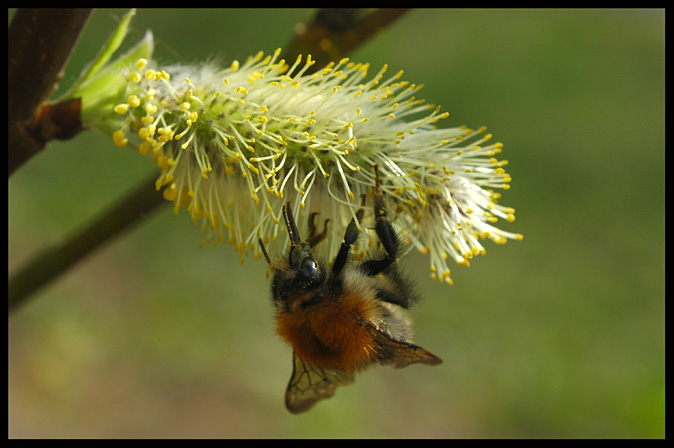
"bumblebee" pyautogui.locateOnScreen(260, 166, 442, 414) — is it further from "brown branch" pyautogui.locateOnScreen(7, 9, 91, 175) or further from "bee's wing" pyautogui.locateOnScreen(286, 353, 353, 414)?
"brown branch" pyautogui.locateOnScreen(7, 9, 91, 175)

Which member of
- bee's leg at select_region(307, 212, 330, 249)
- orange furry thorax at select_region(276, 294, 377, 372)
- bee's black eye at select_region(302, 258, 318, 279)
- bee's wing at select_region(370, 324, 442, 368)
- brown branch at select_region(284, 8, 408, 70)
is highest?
brown branch at select_region(284, 8, 408, 70)

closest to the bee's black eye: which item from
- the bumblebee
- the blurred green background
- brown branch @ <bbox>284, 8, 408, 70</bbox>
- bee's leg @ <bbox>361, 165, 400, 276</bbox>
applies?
the bumblebee

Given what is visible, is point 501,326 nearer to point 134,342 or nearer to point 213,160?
point 134,342

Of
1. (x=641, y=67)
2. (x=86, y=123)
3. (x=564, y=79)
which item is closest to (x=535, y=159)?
(x=564, y=79)

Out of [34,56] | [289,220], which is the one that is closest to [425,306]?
[289,220]

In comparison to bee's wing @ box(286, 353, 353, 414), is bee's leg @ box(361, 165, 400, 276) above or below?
above

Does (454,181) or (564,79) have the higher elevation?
(564,79)
